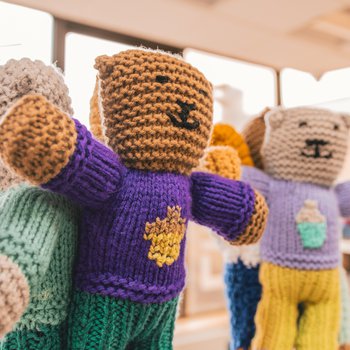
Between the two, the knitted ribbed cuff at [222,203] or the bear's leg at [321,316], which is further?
the bear's leg at [321,316]

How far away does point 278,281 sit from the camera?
0.65 m

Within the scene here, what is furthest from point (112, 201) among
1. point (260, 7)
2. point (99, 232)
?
point (260, 7)

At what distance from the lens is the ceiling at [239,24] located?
59.7 inches

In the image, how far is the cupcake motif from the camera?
635mm

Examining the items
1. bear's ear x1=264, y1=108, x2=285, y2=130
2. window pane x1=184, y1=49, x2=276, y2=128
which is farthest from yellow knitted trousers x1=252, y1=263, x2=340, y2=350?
window pane x1=184, y1=49, x2=276, y2=128

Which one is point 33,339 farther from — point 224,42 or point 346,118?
point 224,42

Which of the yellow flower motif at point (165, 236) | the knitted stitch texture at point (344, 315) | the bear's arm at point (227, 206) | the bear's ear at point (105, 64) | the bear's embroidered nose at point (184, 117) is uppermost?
the bear's ear at point (105, 64)

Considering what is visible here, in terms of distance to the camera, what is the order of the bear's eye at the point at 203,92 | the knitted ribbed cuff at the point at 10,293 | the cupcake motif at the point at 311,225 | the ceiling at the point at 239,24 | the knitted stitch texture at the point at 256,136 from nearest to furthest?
1. the knitted ribbed cuff at the point at 10,293
2. the bear's eye at the point at 203,92
3. the cupcake motif at the point at 311,225
4. the knitted stitch texture at the point at 256,136
5. the ceiling at the point at 239,24

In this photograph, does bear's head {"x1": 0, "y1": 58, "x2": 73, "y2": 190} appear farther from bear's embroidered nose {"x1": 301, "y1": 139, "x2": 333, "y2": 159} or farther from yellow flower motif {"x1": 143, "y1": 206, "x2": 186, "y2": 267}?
bear's embroidered nose {"x1": 301, "y1": 139, "x2": 333, "y2": 159}

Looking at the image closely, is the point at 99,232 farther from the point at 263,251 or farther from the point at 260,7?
the point at 260,7

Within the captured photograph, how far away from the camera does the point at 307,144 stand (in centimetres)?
64

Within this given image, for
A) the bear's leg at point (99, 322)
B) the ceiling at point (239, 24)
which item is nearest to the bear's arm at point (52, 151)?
the bear's leg at point (99, 322)

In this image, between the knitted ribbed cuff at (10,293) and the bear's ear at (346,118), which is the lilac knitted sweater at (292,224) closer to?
the bear's ear at (346,118)

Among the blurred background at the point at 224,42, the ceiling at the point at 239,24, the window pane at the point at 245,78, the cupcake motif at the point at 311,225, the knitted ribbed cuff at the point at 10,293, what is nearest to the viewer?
the knitted ribbed cuff at the point at 10,293
